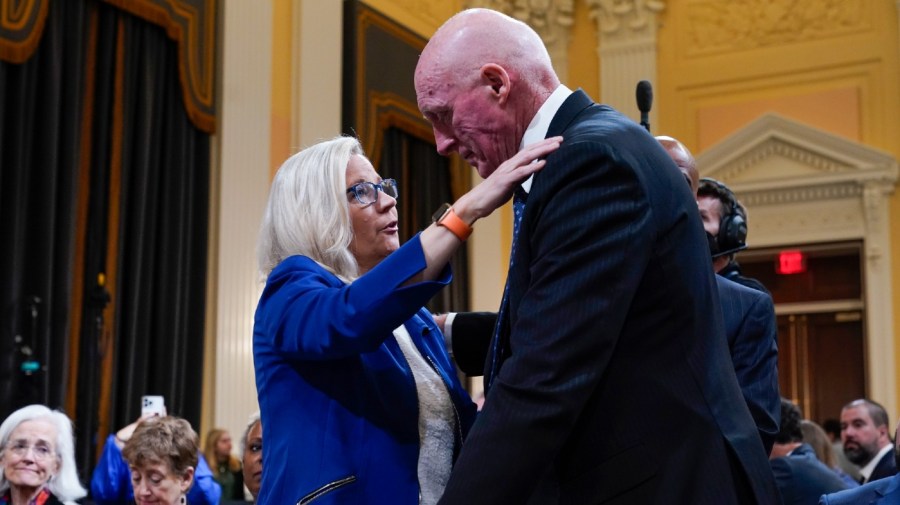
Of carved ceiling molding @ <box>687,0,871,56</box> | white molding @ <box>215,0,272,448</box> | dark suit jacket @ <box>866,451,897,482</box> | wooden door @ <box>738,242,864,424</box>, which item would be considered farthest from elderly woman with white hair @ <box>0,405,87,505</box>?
carved ceiling molding @ <box>687,0,871,56</box>

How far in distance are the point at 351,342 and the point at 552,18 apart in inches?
496

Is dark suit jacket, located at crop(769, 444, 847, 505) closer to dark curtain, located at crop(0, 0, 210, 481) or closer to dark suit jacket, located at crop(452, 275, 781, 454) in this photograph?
dark suit jacket, located at crop(452, 275, 781, 454)

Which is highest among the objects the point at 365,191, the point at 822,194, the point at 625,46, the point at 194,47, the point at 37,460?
the point at 625,46

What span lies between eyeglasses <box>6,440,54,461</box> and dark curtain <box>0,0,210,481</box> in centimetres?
300

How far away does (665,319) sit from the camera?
5.33 ft

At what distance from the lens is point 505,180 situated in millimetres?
1816

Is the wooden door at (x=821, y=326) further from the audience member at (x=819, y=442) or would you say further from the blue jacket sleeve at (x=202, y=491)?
the blue jacket sleeve at (x=202, y=491)

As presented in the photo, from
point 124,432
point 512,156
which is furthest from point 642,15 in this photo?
point 512,156

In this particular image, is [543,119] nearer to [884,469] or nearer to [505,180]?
[505,180]

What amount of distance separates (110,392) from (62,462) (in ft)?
12.5

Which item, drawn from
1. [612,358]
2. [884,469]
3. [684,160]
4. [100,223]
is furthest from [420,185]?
[612,358]

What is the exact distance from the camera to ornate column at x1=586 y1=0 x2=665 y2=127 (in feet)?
44.8

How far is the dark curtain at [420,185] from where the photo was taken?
12.1 metres

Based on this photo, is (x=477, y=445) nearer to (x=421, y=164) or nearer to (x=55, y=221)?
(x=55, y=221)
